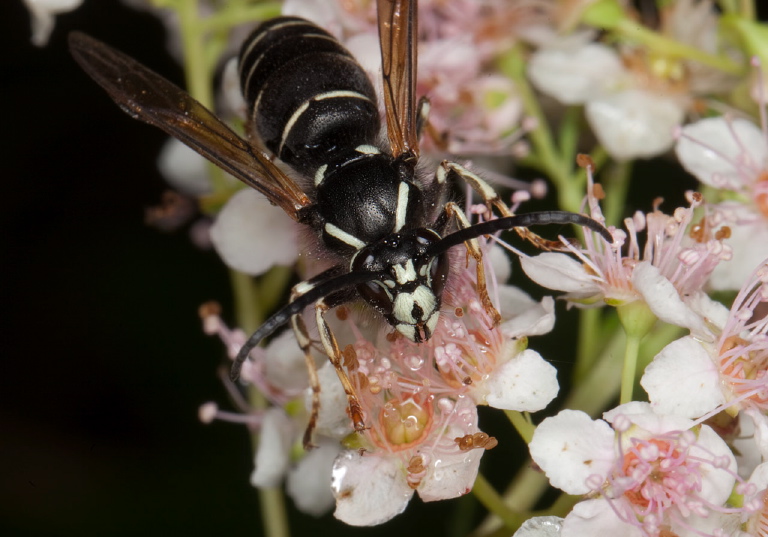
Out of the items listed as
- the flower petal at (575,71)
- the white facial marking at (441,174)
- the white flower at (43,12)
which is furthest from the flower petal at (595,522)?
the white flower at (43,12)

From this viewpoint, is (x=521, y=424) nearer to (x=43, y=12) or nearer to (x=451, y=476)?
(x=451, y=476)

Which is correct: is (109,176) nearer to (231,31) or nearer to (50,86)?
(50,86)

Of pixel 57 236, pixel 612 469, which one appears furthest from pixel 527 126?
pixel 57 236

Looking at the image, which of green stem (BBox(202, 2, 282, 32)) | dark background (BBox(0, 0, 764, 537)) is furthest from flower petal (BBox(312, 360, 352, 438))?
green stem (BBox(202, 2, 282, 32))

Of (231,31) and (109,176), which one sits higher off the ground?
(231,31)

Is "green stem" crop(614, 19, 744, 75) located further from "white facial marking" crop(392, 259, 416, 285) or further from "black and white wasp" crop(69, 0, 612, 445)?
"white facial marking" crop(392, 259, 416, 285)
